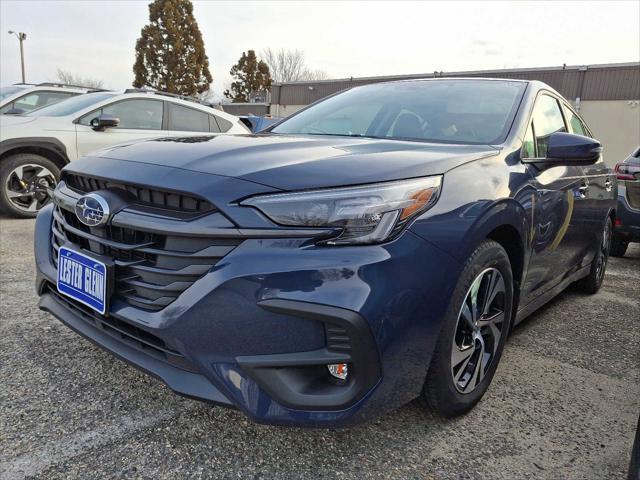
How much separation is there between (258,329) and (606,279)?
445 cm

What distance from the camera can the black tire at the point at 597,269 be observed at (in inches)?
155

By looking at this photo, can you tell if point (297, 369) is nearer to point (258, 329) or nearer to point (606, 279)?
point (258, 329)

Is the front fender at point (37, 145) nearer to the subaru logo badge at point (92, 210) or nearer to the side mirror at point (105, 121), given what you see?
the side mirror at point (105, 121)

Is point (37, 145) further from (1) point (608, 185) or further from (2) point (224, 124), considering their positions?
(1) point (608, 185)

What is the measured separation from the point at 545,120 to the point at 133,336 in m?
2.41

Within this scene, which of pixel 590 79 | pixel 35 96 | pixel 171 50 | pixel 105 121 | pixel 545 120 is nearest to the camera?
pixel 545 120

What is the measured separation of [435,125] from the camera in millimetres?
2590

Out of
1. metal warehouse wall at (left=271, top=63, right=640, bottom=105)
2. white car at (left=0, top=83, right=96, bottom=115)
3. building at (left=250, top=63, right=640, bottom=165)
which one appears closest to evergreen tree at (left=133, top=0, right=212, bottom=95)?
metal warehouse wall at (left=271, top=63, right=640, bottom=105)

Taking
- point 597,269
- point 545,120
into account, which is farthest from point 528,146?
point 597,269

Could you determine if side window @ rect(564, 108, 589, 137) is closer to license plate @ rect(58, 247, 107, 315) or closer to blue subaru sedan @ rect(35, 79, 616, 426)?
blue subaru sedan @ rect(35, 79, 616, 426)

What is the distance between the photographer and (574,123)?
142 inches

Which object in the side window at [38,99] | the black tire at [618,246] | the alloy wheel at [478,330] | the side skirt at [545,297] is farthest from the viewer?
the side window at [38,99]

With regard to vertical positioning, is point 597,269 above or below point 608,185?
below

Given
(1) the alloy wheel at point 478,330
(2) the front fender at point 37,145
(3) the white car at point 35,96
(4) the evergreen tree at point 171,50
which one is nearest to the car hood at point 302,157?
(1) the alloy wheel at point 478,330
